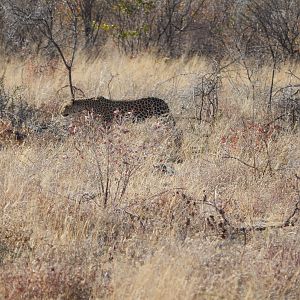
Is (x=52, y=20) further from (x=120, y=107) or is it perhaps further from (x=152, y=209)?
(x=152, y=209)

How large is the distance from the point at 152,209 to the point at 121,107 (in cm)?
318

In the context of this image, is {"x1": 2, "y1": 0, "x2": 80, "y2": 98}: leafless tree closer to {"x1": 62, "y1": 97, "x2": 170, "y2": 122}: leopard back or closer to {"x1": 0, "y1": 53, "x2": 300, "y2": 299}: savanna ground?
{"x1": 62, "y1": 97, "x2": 170, "y2": 122}: leopard back

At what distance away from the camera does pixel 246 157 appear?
6156mm

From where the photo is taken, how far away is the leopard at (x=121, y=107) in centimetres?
771

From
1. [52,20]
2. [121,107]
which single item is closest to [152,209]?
[121,107]

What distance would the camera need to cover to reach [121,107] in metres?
7.84

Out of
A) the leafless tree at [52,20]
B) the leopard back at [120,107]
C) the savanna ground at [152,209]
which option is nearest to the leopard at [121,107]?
the leopard back at [120,107]

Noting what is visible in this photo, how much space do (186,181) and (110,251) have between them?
1.44 m

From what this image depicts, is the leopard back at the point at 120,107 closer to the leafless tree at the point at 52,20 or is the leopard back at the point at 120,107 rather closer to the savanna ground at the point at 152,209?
the savanna ground at the point at 152,209

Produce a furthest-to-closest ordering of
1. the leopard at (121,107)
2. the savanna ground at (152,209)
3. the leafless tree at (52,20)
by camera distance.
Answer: the leafless tree at (52,20), the leopard at (121,107), the savanna ground at (152,209)

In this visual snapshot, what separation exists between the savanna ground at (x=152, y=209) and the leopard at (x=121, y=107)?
0.74 feet

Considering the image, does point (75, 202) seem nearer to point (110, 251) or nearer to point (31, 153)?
point (110, 251)

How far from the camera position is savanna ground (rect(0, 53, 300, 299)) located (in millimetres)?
3721

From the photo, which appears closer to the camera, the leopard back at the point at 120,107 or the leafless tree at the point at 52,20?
the leopard back at the point at 120,107
